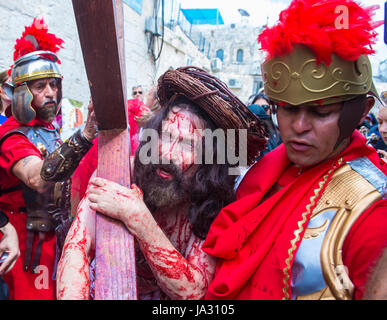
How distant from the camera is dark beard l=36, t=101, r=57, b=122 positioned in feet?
8.73

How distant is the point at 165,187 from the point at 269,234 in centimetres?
58

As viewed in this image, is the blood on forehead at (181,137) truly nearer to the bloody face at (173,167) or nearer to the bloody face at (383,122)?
the bloody face at (173,167)

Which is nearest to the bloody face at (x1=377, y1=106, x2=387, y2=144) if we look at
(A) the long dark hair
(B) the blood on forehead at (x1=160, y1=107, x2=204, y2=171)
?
(A) the long dark hair

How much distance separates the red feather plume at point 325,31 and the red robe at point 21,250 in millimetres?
1979

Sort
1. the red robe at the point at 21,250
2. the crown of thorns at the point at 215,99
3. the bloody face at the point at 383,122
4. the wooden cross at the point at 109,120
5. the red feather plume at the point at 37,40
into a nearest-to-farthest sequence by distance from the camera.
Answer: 1. the wooden cross at the point at 109,120
2. the crown of thorns at the point at 215,99
3. the red robe at the point at 21,250
4. the red feather plume at the point at 37,40
5. the bloody face at the point at 383,122

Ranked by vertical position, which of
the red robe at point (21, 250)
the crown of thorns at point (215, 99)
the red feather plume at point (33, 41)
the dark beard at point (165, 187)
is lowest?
the red robe at point (21, 250)

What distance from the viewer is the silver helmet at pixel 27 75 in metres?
2.53

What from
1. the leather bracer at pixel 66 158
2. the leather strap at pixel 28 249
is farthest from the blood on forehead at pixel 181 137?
the leather strap at pixel 28 249

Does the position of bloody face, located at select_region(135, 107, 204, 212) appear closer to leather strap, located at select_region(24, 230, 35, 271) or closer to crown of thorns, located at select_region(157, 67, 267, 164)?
crown of thorns, located at select_region(157, 67, 267, 164)

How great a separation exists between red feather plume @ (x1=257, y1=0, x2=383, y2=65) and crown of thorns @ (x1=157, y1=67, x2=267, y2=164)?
349mm

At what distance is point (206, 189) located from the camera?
1674mm

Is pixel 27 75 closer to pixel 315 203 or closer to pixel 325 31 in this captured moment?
pixel 325 31

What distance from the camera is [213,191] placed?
1.69m
